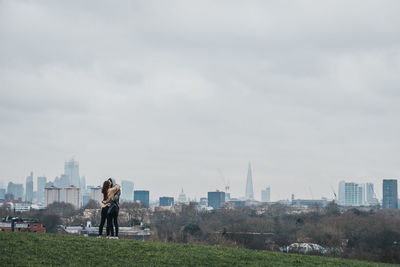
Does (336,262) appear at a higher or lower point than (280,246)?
higher

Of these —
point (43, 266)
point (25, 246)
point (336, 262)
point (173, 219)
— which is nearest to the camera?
point (43, 266)

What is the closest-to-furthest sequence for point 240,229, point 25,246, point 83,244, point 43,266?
point 43,266 < point 25,246 < point 83,244 < point 240,229

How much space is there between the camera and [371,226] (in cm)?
11256

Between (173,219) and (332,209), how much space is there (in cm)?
5292

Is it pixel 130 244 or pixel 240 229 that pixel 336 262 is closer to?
pixel 130 244

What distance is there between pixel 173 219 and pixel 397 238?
89.1 meters

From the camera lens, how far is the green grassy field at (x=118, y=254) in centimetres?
1662

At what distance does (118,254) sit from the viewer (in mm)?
17844

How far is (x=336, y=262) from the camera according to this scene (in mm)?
20391

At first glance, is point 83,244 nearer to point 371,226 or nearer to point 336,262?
point 336,262

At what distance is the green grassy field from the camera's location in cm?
1662

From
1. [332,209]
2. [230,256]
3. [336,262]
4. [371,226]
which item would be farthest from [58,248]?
[332,209]

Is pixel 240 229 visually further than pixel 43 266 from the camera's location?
Yes

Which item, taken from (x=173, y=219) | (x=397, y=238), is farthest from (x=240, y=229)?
(x=173, y=219)
